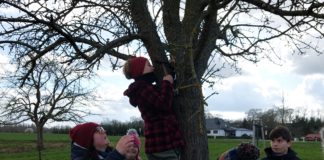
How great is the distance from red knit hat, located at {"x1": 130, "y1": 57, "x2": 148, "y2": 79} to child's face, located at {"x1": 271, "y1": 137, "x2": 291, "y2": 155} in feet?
4.75

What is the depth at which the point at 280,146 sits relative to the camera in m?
5.16

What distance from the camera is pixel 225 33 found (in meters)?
6.30

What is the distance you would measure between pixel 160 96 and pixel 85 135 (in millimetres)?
974

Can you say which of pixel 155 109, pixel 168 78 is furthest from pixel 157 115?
pixel 168 78

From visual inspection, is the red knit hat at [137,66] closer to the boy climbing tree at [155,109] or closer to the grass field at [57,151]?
the boy climbing tree at [155,109]

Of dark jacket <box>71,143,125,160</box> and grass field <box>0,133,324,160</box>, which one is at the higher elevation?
dark jacket <box>71,143,125,160</box>

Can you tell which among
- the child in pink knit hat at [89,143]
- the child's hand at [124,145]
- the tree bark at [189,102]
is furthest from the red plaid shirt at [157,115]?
the child's hand at [124,145]

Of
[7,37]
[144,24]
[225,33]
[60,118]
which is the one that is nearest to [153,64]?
[144,24]

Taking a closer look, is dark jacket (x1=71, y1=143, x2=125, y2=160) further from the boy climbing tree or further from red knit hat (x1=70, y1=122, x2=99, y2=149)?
the boy climbing tree

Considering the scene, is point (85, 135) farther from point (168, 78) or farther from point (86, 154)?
point (168, 78)

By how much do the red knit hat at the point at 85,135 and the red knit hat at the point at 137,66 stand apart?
1.00m

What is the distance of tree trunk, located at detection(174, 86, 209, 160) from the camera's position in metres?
4.98

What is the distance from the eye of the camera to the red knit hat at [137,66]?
490 cm

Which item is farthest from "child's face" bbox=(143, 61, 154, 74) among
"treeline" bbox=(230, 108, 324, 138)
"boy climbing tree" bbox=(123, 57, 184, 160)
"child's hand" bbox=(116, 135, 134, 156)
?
"treeline" bbox=(230, 108, 324, 138)
